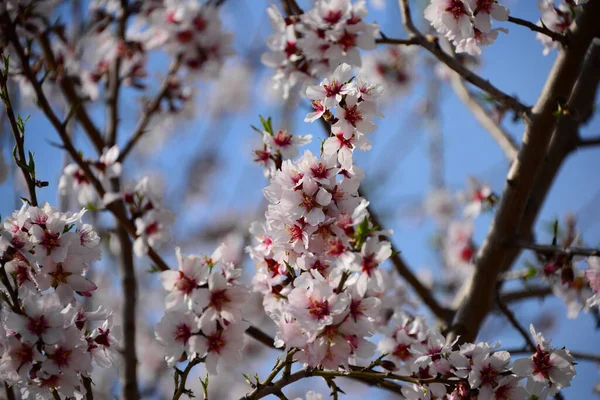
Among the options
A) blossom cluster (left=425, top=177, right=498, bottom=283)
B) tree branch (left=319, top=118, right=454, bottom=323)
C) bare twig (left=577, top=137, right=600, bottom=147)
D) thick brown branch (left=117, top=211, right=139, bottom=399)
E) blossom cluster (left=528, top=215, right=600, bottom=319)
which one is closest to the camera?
blossom cluster (left=528, top=215, right=600, bottom=319)

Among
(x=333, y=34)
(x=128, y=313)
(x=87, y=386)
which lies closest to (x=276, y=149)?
(x=333, y=34)

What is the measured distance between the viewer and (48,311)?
1.40 metres

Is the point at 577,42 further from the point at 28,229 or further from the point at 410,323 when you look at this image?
the point at 28,229

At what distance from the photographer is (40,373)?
55.9 inches

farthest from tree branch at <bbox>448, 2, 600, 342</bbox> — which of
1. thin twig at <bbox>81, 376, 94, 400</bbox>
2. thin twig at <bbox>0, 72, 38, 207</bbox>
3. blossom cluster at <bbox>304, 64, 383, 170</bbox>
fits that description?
thin twig at <bbox>0, 72, 38, 207</bbox>

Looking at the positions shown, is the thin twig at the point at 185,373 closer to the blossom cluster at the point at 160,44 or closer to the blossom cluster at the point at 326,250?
the blossom cluster at the point at 326,250

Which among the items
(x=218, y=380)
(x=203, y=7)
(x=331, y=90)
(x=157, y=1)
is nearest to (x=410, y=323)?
(x=331, y=90)

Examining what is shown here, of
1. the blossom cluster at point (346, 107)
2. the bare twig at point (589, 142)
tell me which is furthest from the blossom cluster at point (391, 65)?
the blossom cluster at point (346, 107)

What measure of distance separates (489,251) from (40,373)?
5.65 ft

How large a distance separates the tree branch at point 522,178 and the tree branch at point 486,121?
0.55 m

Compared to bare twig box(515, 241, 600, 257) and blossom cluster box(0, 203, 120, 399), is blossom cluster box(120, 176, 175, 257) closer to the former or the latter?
blossom cluster box(0, 203, 120, 399)

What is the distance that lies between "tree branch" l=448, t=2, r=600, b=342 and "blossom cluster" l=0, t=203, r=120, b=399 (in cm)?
135

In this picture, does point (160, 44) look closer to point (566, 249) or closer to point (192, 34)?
point (192, 34)

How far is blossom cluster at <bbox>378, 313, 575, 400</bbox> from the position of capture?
151cm
